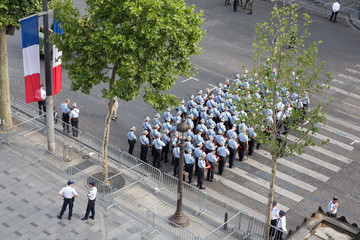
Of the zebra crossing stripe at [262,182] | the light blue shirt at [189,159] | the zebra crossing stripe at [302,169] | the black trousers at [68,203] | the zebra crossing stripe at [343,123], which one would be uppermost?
the light blue shirt at [189,159]

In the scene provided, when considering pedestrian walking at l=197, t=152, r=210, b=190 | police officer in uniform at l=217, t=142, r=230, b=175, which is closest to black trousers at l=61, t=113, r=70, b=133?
pedestrian walking at l=197, t=152, r=210, b=190

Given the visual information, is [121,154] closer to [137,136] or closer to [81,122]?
[137,136]

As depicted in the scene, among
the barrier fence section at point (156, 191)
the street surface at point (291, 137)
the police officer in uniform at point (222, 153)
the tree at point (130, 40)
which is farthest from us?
the police officer in uniform at point (222, 153)

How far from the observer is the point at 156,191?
72.9 ft

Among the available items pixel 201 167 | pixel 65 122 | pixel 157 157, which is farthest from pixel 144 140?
pixel 65 122

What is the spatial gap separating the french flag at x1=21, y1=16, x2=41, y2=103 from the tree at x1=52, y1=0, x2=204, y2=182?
2.16 meters

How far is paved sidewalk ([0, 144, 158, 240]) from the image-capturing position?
1958 centimetres

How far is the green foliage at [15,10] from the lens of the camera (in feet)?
71.1

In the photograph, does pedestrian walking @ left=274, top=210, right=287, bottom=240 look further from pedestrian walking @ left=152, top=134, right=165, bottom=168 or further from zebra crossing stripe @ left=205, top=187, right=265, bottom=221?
pedestrian walking @ left=152, top=134, right=165, bottom=168

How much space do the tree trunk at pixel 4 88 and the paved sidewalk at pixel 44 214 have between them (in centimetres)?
318

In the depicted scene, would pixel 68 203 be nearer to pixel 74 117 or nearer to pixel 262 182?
pixel 74 117

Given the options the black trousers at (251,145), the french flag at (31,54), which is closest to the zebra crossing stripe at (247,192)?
the black trousers at (251,145)

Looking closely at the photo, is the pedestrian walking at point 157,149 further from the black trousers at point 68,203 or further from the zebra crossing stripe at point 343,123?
the zebra crossing stripe at point 343,123

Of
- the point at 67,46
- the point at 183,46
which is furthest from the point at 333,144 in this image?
the point at 67,46
